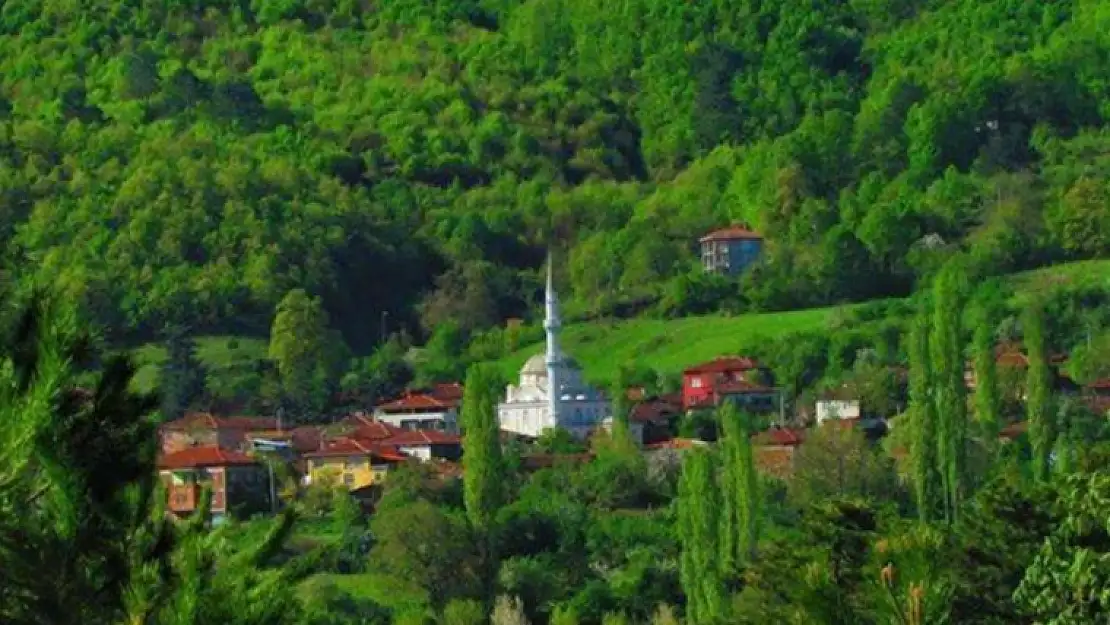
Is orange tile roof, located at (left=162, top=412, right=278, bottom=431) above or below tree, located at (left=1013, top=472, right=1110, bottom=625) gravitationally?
above

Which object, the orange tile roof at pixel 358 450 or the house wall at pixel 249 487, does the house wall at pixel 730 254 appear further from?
the house wall at pixel 249 487

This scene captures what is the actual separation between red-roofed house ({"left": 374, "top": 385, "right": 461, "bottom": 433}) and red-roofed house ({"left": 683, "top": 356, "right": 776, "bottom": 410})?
5.97 m

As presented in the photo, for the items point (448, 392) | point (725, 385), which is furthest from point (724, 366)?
point (448, 392)

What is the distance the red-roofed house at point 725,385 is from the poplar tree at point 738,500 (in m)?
19.8

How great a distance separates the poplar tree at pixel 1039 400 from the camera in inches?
2201

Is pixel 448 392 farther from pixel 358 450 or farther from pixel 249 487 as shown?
pixel 249 487

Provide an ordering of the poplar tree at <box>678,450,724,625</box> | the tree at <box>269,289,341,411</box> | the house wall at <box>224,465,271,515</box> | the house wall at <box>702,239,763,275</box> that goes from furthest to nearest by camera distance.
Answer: the house wall at <box>702,239,763,275</box> < the tree at <box>269,289,341,411</box> < the house wall at <box>224,465,271,515</box> < the poplar tree at <box>678,450,724,625</box>

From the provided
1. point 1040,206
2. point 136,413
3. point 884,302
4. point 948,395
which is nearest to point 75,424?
point 136,413

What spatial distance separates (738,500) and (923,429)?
4354 millimetres

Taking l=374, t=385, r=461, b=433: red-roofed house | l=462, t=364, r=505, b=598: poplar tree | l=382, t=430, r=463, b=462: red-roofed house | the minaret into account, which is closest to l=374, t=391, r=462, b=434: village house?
l=374, t=385, r=461, b=433: red-roofed house

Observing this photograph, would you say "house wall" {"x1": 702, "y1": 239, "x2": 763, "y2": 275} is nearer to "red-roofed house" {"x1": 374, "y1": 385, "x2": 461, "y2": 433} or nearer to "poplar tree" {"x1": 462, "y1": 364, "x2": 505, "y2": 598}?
"red-roofed house" {"x1": 374, "y1": 385, "x2": 461, "y2": 433}

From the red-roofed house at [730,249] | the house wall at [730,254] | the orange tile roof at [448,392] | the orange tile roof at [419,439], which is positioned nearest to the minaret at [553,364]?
the orange tile roof at [448,392]

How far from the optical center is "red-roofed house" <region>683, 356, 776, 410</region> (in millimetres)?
71250

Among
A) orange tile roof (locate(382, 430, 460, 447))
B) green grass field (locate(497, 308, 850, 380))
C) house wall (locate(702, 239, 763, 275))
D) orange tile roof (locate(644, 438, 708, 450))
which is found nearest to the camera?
orange tile roof (locate(644, 438, 708, 450))
